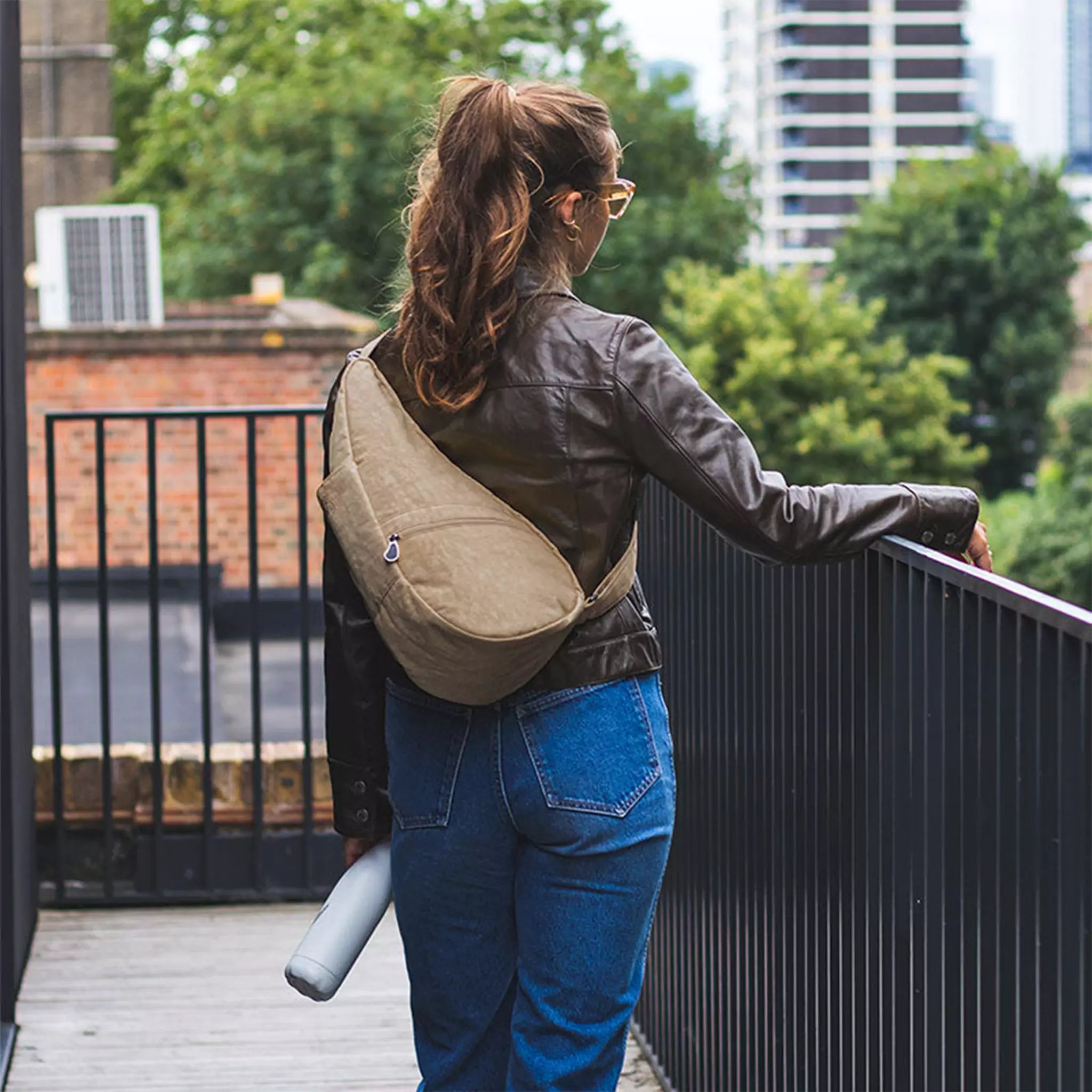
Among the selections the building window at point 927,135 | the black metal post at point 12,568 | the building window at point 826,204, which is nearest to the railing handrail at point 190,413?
the black metal post at point 12,568

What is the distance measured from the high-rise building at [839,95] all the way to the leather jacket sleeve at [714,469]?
139 m

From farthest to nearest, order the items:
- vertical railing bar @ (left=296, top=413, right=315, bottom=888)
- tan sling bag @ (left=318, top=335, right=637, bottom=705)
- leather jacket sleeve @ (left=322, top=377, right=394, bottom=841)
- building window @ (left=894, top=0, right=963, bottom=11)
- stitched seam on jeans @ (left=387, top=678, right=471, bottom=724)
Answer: building window @ (left=894, top=0, right=963, bottom=11) < vertical railing bar @ (left=296, top=413, right=315, bottom=888) < leather jacket sleeve @ (left=322, top=377, right=394, bottom=841) < stitched seam on jeans @ (left=387, top=678, right=471, bottom=724) < tan sling bag @ (left=318, top=335, right=637, bottom=705)

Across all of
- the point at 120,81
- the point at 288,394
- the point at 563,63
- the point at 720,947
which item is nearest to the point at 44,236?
the point at 288,394

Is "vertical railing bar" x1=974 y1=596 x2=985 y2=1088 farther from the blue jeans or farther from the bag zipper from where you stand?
the bag zipper

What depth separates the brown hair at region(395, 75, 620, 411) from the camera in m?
2.14

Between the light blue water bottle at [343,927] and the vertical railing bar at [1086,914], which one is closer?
the vertical railing bar at [1086,914]

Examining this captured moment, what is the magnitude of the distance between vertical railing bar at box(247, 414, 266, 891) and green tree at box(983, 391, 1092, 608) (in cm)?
3472

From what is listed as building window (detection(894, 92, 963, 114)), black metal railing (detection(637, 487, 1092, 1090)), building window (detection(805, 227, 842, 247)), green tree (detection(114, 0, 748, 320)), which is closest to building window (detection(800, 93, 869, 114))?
building window (detection(894, 92, 963, 114))

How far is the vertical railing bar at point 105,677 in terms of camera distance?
4.83 meters

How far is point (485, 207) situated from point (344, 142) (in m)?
30.4

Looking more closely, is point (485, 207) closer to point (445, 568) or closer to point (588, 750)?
point (445, 568)

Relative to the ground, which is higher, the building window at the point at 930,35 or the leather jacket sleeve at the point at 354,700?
the building window at the point at 930,35

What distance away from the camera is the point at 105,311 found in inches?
694

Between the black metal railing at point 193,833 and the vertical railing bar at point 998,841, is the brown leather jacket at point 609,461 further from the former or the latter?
the black metal railing at point 193,833
